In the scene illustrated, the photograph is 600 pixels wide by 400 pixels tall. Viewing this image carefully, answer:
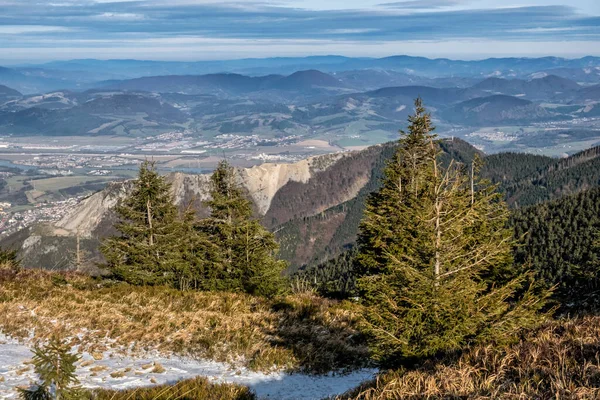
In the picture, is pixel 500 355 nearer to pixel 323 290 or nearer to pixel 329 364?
pixel 329 364

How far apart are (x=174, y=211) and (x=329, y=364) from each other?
58.1 feet

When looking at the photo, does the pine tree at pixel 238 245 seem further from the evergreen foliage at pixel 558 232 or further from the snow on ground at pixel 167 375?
the evergreen foliage at pixel 558 232

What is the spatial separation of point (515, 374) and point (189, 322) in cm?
1270

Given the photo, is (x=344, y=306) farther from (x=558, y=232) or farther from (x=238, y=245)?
(x=558, y=232)

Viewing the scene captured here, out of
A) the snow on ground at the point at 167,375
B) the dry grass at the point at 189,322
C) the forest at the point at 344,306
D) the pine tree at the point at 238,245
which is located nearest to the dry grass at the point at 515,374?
the forest at the point at 344,306

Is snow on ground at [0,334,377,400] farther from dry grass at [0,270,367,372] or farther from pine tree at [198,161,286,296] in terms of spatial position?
pine tree at [198,161,286,296]

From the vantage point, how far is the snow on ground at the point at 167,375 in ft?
42.3

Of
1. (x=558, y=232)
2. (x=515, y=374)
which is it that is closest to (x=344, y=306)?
(x=515, y=374)

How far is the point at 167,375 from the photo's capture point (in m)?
13.8

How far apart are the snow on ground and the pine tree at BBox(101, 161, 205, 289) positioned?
12.7m

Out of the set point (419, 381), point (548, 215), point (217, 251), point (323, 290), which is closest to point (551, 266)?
point (548, 215)

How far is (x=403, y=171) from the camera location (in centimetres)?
3033

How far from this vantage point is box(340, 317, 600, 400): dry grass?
7672 millimetres

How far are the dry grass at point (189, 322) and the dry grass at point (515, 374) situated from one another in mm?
6655
